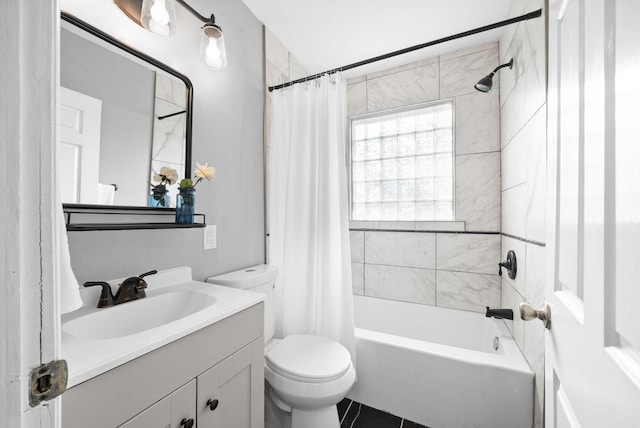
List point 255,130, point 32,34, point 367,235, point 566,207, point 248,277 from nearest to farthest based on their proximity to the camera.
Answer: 1. point 32,34
2. point 566,207
3. point 248,277
4. point 255,130
5. point 367,235

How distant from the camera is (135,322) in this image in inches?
38.7

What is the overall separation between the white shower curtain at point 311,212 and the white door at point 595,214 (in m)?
1.01

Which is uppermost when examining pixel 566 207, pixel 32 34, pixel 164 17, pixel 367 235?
pixel 164 17

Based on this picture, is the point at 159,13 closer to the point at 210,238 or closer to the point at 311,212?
the point at 210,238

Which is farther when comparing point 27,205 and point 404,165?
point 404,165

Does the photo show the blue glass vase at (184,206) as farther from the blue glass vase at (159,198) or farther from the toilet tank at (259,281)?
the toilet tank at (259,281)

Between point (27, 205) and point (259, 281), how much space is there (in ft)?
3.97

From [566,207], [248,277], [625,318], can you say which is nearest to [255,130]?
[248,277]

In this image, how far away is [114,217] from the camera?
103cm

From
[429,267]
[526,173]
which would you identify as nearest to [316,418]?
[429,267]

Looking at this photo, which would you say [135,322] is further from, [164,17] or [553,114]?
[553,114]

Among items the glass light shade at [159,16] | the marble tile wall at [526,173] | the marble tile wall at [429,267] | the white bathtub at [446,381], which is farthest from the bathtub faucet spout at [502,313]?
the glass light shade at [159,16]

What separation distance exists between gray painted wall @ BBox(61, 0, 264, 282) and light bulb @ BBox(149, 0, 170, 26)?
0.11 m

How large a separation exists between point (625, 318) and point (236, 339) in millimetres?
999
